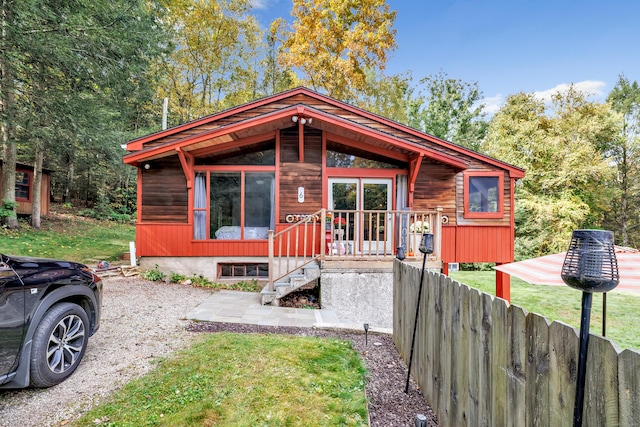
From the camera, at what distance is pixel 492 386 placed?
174 cm

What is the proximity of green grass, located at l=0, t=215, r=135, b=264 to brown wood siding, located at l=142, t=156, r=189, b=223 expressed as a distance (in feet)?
9.88

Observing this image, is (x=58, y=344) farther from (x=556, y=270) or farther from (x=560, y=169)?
(x=560, y=169)

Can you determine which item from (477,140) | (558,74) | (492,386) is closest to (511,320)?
(492,386)

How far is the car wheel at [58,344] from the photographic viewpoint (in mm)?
2627

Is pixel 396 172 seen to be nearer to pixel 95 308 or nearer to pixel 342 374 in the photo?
pixel 342 374

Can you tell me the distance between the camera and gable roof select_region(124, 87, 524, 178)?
7.35 metres

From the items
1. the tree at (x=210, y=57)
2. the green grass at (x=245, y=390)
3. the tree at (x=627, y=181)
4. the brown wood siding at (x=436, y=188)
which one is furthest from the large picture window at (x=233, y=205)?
the tree at (x=627, y=181)

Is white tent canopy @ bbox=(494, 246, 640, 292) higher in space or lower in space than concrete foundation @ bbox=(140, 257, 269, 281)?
higher

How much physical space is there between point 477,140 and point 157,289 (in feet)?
76.5

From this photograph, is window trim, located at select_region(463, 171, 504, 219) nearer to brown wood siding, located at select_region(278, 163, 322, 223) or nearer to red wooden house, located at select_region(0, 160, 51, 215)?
brown wood siding, located at select_region(278, 163, 322, 223)

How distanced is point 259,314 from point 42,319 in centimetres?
309

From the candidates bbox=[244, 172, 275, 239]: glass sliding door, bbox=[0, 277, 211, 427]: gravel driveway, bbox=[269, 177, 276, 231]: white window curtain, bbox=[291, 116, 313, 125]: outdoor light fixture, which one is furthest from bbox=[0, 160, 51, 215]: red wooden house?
bbox=[291, 116, 313, 125]: outdoor light fixture

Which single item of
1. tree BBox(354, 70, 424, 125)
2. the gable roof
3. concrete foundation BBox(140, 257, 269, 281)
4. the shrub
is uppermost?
tree BBox(354, 70, 424, 125)

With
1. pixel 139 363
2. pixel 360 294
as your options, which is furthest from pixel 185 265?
pixel 139 363
